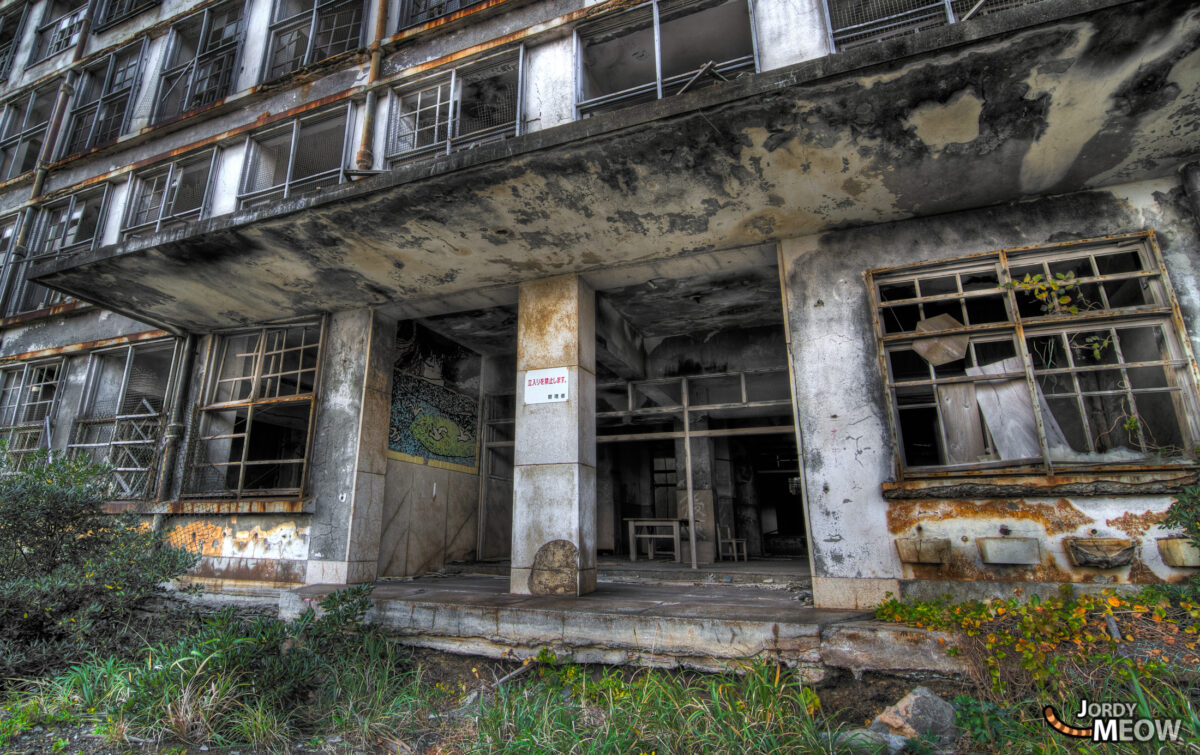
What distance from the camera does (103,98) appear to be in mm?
11227

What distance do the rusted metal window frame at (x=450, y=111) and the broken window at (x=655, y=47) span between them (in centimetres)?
85

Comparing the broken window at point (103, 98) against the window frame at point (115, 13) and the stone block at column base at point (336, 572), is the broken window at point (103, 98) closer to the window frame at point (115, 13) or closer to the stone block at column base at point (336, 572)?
the window frame at point (115, 13)

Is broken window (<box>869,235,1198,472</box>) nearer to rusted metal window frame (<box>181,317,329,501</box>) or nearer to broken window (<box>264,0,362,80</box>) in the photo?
rusted metal window frame (<box>181,317,329,501</box>)

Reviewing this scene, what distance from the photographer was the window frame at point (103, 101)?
10766 mm

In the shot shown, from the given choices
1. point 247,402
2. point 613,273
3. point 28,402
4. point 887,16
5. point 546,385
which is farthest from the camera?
point 28,402

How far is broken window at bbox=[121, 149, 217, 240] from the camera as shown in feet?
30.9

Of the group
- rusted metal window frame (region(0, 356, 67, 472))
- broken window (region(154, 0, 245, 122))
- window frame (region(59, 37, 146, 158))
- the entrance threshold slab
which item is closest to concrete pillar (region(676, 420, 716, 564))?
the entrance threshold slab

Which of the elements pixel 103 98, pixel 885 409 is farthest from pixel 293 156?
pixel 885 409

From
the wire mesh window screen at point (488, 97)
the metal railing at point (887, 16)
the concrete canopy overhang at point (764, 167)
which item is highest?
the wire mesh window screen at point (488, 97)

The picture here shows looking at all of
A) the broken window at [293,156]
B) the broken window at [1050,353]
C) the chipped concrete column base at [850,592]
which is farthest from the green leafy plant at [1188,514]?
the broken window at [293,156]

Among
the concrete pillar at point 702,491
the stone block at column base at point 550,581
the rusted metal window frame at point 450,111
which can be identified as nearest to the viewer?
the stone block at column base at point 550,581

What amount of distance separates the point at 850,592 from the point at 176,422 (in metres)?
8.99

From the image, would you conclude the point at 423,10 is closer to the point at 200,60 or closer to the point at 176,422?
the point at 200,60

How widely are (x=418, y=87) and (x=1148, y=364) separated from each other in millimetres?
8517
